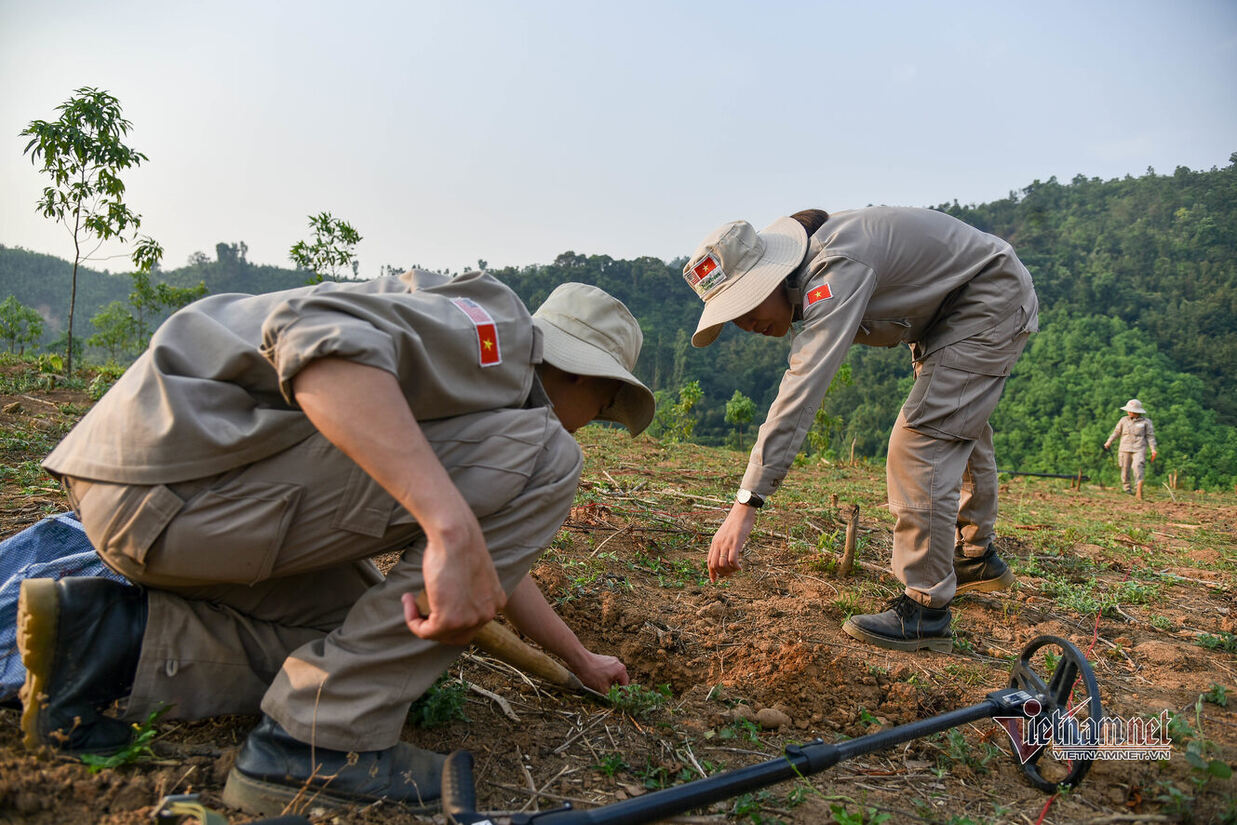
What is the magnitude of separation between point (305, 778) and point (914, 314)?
251 centimetres

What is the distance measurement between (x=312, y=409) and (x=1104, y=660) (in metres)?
3.01

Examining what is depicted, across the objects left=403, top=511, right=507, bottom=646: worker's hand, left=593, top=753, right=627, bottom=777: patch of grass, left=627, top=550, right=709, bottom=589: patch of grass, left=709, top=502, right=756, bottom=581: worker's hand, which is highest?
left=403, top=511, right=507, bottom=646: worker's hand

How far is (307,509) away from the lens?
142cm

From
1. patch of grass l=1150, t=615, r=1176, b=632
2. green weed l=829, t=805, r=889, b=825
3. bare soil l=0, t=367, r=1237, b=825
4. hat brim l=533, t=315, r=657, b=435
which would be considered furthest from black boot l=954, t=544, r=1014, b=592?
hat brim l=533, t=315, r=657, b=435

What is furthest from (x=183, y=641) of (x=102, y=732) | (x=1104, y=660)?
(x=1104, y=660)

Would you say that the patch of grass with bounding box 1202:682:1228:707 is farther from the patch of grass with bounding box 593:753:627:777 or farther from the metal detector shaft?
the patch of grass with bounding box 593:753:627:777

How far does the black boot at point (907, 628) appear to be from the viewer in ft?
9.07

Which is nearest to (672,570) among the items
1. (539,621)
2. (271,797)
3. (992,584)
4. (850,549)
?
(850,549)

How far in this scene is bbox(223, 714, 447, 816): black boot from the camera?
1.33 m

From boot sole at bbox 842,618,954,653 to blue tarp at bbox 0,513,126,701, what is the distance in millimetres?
2400

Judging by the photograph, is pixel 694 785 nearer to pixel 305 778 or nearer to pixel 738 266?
pixel 305 778

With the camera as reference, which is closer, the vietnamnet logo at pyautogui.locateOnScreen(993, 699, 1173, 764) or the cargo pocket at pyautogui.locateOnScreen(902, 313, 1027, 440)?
the vietnamnet logo at pyautogui.locateOnScreen(993, 699, 1173, 764)

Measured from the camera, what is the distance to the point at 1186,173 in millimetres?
56125

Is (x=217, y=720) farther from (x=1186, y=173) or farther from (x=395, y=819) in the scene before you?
(x=1186, y=173)
